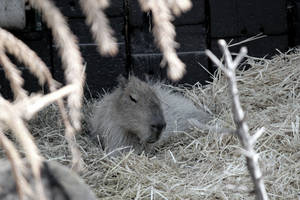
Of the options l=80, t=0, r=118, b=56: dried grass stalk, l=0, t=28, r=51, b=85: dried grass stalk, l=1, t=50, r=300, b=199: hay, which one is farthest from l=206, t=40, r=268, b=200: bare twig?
l=1, t=50, r=300, b=199: hay

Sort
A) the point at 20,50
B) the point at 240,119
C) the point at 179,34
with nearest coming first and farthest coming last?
the point at 240,119 < the point at 20,50 < the point at 179,34

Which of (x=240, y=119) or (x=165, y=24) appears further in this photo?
(x=165, y=24)

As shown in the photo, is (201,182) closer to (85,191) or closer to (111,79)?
(85,191)

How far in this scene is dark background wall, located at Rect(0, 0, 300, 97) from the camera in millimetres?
4691

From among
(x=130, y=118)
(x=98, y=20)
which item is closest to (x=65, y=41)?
(x=98, y=20)

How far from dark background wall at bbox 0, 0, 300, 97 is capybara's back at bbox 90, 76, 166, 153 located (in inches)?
27.3

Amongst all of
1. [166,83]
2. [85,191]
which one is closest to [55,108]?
[166,83]

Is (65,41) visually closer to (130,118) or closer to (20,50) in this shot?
(20,50)

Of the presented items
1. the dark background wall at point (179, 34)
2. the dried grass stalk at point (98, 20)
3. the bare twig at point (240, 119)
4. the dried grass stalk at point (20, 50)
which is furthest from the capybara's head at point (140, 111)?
the bare twig at point (240, 119)

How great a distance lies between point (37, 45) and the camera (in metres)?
4.66

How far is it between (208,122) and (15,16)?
1851mm

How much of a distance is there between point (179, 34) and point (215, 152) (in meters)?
1.53

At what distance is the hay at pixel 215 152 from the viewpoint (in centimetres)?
299

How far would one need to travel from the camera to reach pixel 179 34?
15.6ft
